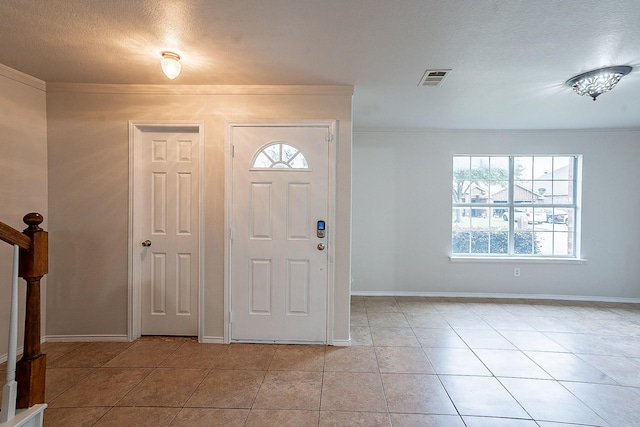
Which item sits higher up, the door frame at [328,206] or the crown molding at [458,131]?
the crown molding at [458,131]

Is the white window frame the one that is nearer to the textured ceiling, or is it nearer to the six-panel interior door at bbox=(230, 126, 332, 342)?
the textured ceiling

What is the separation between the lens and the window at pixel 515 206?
4.56m

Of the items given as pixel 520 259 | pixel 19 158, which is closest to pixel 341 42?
pixel 19 158

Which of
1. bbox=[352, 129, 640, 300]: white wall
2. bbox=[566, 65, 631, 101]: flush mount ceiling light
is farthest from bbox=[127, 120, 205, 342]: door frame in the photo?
bbox=[566, 65, 631, 101]: flush mount ceiling light

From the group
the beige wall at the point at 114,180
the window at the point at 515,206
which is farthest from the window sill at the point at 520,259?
the beige wall at the point at 114,180

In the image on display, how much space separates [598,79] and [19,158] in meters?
5.04

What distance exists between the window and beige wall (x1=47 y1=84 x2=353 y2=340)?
2.62 meters

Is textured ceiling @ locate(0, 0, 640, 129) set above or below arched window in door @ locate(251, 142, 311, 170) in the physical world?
above

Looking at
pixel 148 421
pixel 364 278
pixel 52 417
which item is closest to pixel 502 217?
pixel 364 278

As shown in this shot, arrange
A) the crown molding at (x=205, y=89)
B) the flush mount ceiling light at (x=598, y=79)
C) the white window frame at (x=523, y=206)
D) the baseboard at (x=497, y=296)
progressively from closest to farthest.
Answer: the flush mount ceiling light at (x=598, y=79) → the crown molding at (x=205, y=89) → the baseboard at (x=497, y=296) → the white window frame at (x=523, y=206)

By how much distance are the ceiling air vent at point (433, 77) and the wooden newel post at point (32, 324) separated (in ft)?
9.38

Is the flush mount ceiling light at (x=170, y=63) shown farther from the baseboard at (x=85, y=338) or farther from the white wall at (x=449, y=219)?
the white wall at (x=449, y=219)

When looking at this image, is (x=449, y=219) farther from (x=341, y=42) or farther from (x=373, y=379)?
(x=341, y=42)

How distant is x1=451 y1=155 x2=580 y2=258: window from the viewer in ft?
15.0
